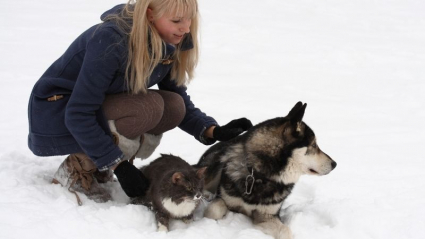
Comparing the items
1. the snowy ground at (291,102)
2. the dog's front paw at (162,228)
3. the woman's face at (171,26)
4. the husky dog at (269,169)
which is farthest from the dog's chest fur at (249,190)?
the woman's face at (171,26)

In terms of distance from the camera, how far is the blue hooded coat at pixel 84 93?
8.87 ft

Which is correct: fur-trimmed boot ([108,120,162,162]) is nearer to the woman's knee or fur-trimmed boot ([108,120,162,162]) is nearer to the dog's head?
the woman's knee

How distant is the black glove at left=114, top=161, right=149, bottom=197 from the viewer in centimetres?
284

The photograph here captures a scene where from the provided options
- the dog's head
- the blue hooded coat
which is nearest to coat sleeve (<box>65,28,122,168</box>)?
the blue hooded coat

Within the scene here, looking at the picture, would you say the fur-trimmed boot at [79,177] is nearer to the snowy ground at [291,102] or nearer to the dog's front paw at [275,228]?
the snowy ground at [291,102]

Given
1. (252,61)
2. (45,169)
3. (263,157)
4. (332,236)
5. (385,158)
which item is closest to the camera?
(332,236)

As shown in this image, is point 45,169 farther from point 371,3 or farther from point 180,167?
point 371,3

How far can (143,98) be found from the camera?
3.04 m

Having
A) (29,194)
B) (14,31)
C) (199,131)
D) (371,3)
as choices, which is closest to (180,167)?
(199,131)

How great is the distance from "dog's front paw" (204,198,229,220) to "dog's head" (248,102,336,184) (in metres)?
0.38

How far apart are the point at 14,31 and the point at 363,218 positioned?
24.6 feet

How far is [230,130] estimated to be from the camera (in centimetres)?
333

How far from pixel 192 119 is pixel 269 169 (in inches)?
32.9

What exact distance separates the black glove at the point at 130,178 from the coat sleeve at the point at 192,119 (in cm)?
71
